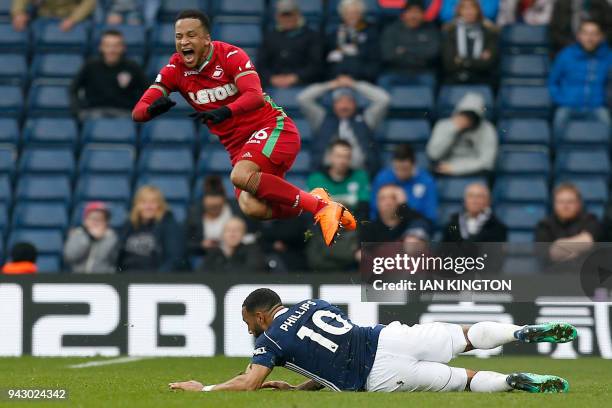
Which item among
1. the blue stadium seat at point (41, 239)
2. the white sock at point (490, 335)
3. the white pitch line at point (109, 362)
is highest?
the white sock at point (490, 335)

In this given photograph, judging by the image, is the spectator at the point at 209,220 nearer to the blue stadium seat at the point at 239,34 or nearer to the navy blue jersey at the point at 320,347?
the blue stadium seat at the point at 239,34

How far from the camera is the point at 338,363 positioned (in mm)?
9234

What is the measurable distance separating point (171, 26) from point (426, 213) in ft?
15.4

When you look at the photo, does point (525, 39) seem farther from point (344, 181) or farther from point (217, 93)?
point (217, 93)

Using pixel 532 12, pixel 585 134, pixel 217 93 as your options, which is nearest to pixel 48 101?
pixel 532 12

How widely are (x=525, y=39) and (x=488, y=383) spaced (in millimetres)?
8561

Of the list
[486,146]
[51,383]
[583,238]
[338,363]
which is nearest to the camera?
[338,363]

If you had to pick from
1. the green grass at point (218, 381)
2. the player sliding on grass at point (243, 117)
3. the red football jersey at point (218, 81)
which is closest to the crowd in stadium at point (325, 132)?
the green grass at point (218, 381)

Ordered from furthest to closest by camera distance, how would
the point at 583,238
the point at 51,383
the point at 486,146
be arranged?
the point at 486,146 → the point at 583,238 → the point at 51,383

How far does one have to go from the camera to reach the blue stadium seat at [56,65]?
1772 cm

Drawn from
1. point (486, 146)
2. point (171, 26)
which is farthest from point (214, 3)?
point (486, 146)

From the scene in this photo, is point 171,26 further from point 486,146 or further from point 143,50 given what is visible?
point 486,146

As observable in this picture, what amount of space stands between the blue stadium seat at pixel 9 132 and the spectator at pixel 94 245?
7.39 ft

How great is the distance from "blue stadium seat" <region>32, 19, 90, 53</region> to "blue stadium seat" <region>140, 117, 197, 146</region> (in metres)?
1.68
